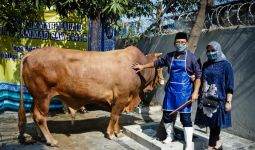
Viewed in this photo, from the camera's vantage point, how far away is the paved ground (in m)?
6.02

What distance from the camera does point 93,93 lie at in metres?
6.40

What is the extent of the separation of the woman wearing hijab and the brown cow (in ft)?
5.90

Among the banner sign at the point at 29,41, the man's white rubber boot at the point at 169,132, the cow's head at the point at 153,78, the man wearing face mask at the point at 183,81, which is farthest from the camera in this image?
the banner sign at the point at 29,41

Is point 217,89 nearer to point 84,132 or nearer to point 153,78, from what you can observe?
point 153,78

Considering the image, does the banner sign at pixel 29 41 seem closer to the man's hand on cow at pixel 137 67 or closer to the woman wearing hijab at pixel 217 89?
the man's hand on cow at pixel 137 67

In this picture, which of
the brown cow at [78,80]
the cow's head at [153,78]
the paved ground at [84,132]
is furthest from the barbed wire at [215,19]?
the paved ground at [84,132]

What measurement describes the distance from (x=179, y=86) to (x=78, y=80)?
1.92m

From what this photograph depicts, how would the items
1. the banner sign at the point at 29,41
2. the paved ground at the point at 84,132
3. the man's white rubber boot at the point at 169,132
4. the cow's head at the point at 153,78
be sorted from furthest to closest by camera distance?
the banner sign at the point at 29,41, the cow's head at the point at 153,78, the paved ground at the point at 84,132, the man's white rubber boot at the point at 169,132

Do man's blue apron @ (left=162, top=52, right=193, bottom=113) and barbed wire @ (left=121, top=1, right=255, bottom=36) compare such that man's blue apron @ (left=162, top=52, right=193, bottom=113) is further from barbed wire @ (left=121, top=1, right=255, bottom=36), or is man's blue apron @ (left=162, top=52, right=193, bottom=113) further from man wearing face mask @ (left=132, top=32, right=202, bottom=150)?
barbed wire @ (left=121, top=1, right=255, bottom=36)

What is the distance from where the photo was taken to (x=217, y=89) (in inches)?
196

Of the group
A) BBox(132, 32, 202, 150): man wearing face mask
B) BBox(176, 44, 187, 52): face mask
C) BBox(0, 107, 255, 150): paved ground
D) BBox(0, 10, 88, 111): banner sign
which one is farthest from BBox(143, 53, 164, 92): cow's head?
BBox(0, 10, 88, 111): banner sign

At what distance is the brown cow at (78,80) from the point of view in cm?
608

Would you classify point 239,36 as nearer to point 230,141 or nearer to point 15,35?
point 230,141

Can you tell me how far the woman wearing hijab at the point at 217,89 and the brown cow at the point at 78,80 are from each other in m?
1.80
